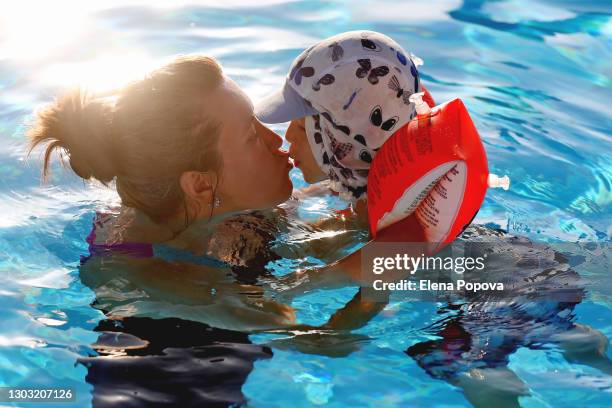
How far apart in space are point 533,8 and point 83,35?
4198mm

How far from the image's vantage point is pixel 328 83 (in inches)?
145

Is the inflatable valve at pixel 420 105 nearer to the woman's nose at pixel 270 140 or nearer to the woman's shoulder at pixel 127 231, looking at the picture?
the woman's nose at pixel 270 140

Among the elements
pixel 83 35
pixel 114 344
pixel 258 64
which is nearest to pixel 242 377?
pixel 114 344

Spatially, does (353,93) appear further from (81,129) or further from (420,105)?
(81,129)

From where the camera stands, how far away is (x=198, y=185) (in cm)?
382

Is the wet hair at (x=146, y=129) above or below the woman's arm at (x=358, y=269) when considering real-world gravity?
above

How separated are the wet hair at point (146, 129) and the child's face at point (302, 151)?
20.2 inches

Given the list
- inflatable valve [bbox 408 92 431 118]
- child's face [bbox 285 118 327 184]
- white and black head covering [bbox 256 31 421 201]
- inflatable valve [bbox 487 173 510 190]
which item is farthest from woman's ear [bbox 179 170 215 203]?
inflatable valve [bbox 487 173 510 190]

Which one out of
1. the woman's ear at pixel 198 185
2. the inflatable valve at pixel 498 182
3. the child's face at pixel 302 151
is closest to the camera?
the inflatable valve at pixel 498 182

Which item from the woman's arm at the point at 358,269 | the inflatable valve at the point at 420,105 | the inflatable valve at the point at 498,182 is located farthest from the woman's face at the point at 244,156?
the inflatable valve at the point at 498,182

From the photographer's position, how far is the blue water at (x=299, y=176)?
356cm

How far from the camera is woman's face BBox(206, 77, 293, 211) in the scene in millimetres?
3793

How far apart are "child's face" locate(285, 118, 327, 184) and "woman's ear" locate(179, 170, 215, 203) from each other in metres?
0.53

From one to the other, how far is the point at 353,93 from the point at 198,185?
794mm
